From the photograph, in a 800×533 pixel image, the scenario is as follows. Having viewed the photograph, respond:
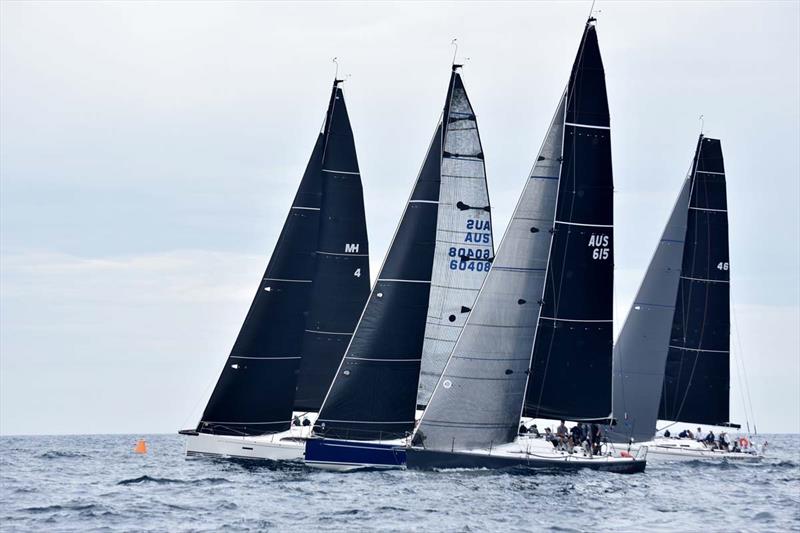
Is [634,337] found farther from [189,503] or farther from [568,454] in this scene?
[189,503]

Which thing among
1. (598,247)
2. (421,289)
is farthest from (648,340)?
(421,289)

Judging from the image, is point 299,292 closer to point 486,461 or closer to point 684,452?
point 486,461

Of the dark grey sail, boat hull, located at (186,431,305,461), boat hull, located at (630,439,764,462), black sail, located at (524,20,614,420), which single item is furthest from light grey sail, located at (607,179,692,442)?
boat hull, located at (186,431,305,461)

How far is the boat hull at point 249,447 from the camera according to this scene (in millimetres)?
47938

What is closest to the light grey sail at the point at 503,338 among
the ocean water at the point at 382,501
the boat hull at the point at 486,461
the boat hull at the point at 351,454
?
the boat hull at the point at 486,461

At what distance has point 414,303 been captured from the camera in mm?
46656

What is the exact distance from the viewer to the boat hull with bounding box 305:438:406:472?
45.2 meters

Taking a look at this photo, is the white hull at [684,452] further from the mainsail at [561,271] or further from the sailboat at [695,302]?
the mainsail at [561,271]

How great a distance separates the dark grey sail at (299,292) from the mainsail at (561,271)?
7710 mm

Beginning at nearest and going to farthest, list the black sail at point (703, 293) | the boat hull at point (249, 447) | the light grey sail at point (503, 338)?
the light grey sail at point (503, 338), the boat hull at point (249, 447), the black sail at point (703, 293)

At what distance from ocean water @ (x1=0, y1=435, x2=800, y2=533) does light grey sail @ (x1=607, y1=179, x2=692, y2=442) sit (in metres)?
7.87

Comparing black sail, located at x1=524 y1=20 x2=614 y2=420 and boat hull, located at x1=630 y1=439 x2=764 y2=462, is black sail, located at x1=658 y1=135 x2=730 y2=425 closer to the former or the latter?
boat hull, located at x1=630 y1=439 x2=764 y2=462

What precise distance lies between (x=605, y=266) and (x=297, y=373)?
12.2 meters

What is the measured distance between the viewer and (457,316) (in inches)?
1923
